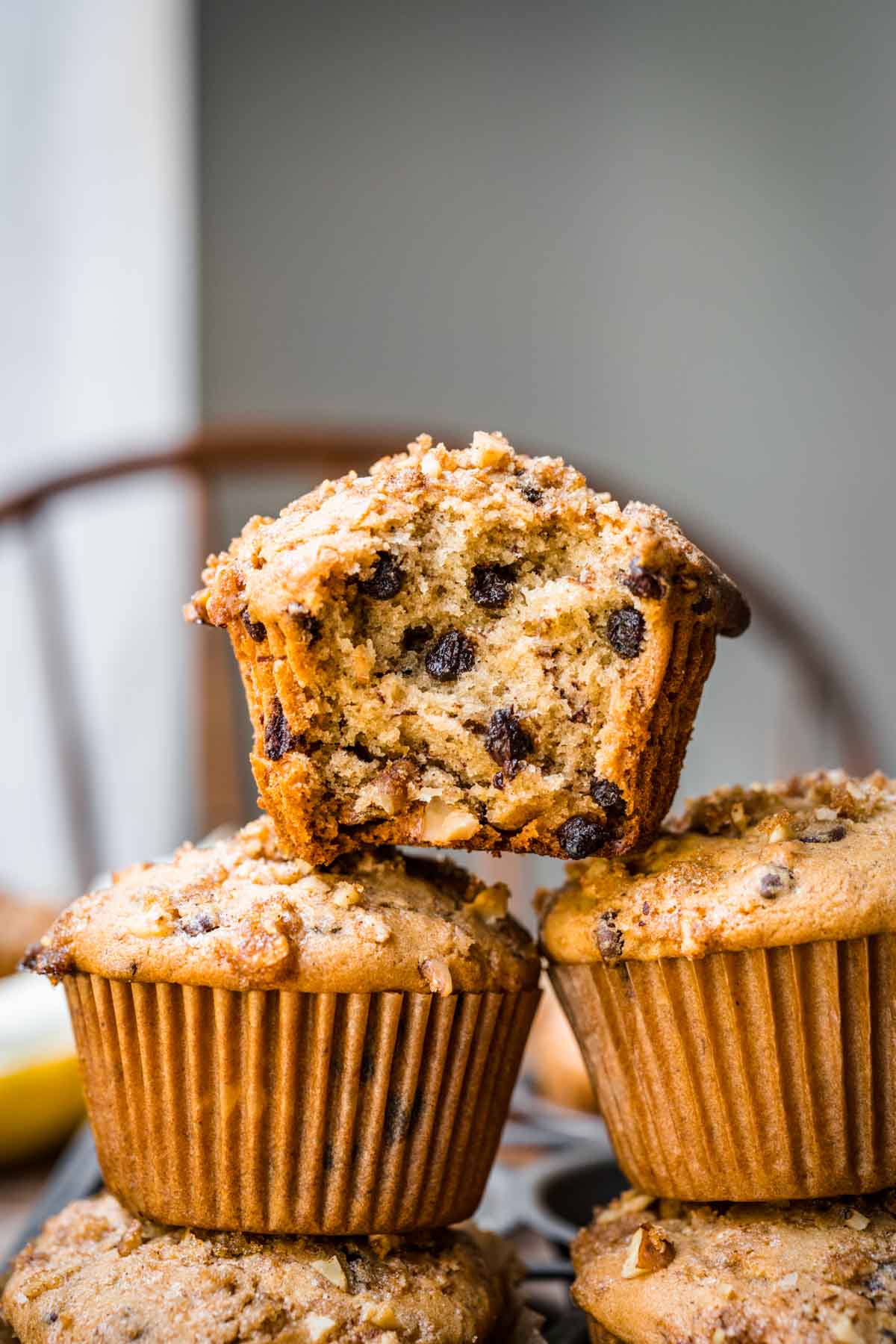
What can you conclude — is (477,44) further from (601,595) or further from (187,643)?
(601,595)

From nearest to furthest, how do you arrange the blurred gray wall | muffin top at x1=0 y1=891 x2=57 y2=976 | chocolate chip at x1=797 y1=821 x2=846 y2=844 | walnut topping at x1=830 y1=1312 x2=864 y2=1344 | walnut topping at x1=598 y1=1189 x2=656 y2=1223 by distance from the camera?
walnut topping at x1=830 y1=1312 x2=864 y2=1344, chocolate chip at x1=797 y1=821 x2=846 y2=844, walnut topping at x1=598 y1=1189 x2=656 y2=1223, muffin top at x1=0 y1=891 x2=57 y2=976, the blurred gray wall

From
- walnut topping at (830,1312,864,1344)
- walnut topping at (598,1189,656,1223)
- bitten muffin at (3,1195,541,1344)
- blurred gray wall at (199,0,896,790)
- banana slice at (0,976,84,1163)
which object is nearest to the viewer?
walnut topping at (830,1312,864,1344)

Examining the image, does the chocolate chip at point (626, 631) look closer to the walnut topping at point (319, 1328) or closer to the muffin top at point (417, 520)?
the muffin top at point (417, 520)

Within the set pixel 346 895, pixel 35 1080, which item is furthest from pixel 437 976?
pixel 35 1080

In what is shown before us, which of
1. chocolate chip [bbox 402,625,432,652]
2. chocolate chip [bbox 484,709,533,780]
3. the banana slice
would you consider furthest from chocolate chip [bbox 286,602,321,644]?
the banana slice

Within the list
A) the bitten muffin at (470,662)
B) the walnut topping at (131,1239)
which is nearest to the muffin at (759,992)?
the bitten muffin at (470,662)

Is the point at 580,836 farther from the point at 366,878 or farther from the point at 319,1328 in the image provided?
the point at 319,1328

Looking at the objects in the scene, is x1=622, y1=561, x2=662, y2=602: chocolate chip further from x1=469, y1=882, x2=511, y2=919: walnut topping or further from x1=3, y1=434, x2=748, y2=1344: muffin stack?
x1=469, y1=882, x2=511, y2=919: walnut topping
